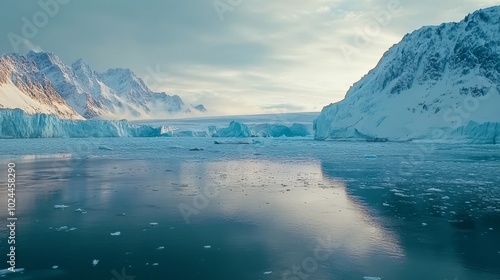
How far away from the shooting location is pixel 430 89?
10394 centimetres

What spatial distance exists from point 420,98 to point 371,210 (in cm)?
9742

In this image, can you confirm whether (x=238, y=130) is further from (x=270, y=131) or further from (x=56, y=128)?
(x=56, y=128)

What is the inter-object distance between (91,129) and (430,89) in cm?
10078

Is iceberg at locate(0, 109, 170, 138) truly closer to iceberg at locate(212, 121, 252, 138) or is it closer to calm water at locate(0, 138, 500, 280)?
iceberg at locate(212, 121, 252, 138)

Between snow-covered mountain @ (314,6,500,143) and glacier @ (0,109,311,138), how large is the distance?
2437 centimetres

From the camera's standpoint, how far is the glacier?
323ft

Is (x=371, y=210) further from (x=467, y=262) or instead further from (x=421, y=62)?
(x=421, y=62)

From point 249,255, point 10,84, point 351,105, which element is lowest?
point 249,255

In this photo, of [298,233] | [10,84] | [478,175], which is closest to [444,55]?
[478,175]

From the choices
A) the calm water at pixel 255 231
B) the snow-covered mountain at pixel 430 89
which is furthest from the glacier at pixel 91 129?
the calm water at pixel 255 231

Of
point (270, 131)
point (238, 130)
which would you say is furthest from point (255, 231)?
point (270, 131)

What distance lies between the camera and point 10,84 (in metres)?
197

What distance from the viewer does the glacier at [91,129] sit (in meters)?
98.4

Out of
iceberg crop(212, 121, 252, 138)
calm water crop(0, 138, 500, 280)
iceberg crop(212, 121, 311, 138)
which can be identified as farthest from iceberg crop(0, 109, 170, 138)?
calm water crop(0, 138, 500, 280)
